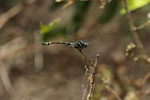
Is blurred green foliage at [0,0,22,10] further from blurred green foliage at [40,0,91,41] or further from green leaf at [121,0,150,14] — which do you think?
green leaf at [121,0,150,14]

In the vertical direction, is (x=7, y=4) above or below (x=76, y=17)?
above

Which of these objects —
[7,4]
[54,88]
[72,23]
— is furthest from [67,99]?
[7,4]

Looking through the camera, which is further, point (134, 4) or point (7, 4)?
point (7, 4)

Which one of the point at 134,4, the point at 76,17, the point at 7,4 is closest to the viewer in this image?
the point at 134,4

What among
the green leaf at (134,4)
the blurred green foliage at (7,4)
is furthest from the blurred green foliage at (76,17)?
the blurred green foliage at (7,4)

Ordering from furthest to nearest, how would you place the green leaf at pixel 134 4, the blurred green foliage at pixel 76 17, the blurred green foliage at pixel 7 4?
1. the blurred green foliage at pixel 7 4
2. the blurred green foliage at pixel 76 17
3. the green leaf at pixel 134 4

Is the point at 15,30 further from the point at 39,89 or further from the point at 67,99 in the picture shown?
the point at 67,99

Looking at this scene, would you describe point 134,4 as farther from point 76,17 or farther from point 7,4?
point 7,4

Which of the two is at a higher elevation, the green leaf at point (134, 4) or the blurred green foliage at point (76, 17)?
the blurred green foliage at point (76, 17)

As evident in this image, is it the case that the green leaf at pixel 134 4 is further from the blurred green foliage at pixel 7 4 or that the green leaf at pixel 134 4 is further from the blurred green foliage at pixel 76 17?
the blurred green foliage at pixel 7 4

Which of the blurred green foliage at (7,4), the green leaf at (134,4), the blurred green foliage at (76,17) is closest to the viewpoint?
the green leaf at (134,4)

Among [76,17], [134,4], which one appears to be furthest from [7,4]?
[134,4]
